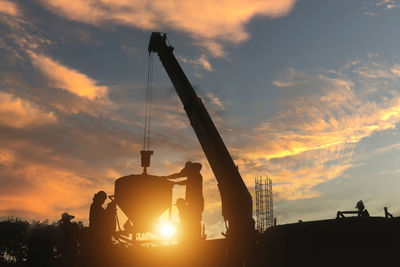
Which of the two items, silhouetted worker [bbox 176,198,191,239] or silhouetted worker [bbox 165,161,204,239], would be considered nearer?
silhouetted worker [bbox 165,161,204,239]

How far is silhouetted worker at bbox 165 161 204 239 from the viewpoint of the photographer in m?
12.9

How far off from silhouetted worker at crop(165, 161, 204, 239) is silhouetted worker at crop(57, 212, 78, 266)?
404 cm

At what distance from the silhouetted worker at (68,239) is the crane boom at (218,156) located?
6134mm

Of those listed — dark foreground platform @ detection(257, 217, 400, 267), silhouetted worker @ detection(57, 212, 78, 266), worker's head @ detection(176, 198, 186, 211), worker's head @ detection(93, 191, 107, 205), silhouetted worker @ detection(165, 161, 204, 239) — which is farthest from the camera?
worker's head @ detection(176, 198, 186, 211)

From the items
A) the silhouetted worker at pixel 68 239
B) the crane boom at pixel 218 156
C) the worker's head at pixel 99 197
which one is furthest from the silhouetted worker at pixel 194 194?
the silhouetted worker at pixel 68 239

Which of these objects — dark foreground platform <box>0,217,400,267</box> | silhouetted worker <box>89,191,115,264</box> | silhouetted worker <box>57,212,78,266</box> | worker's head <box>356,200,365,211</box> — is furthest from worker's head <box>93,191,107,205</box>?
worker's head <box>356,200,365,211</box>

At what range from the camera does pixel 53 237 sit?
1252 cm

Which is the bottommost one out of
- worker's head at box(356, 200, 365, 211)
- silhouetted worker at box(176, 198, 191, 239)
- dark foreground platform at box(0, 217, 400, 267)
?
dark foreground platform at box(0, 217, 400, 267)

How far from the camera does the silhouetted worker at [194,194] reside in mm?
12938

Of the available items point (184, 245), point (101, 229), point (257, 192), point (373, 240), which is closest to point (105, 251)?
point (101, 229)

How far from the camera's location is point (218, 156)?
1827cm

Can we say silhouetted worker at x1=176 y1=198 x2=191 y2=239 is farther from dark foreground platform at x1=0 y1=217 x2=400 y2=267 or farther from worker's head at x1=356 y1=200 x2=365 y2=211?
worker's head at x1=356 y1=200 x2=365 y2=211

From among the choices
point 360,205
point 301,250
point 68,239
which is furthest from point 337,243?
point 68,239

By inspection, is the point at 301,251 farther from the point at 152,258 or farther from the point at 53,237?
the point at 53,237
